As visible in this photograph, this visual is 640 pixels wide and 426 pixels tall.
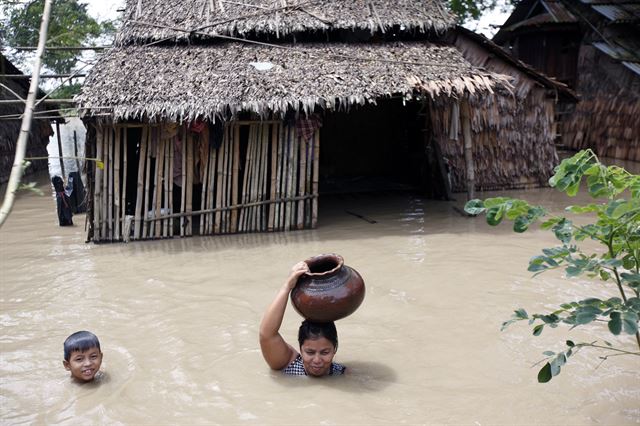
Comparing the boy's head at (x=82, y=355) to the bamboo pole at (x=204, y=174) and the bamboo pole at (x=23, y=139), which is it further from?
the bamboo pole at (x=204, y=174)

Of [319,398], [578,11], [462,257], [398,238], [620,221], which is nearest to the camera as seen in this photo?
[620,221]

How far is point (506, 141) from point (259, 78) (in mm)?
4974

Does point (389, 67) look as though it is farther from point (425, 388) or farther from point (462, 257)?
point (425, 388)

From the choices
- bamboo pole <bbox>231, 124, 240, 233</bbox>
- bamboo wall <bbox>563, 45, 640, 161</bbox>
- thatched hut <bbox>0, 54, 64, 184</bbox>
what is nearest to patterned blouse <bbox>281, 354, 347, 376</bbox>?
bamboo pole <bbox>231, 124, 240, 233</bbox>

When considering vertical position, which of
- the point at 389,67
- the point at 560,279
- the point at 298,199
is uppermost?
the point at 389,67

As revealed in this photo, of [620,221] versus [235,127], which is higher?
[235,127]

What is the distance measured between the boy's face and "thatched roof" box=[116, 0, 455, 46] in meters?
5.96

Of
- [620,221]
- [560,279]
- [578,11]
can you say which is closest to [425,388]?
[620,221]

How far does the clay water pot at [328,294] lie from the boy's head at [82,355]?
136 centimetres

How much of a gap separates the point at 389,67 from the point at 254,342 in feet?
15.8

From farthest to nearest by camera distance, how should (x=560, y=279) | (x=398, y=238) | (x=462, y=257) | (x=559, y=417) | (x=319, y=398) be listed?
1. (x=398, y=238)
2. (x=462, y=257)
3. (x=560, y=279)
4. (x=319, y=398)
5. (x=559, y=417)

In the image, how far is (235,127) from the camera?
8195 millimetres

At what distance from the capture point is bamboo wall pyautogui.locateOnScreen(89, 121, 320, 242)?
26.4ft

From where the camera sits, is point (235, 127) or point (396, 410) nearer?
point (396, 410)
